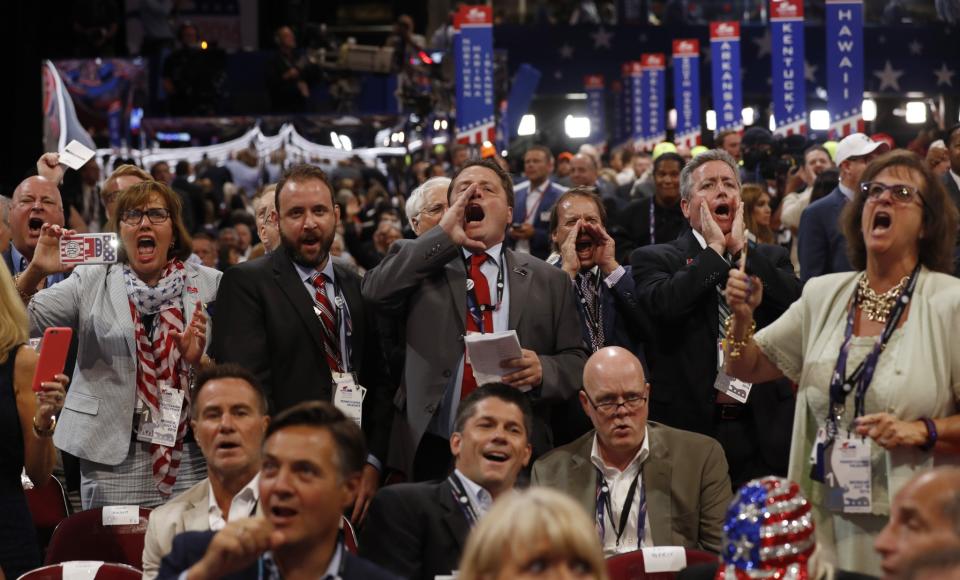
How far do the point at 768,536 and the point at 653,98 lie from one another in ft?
52.7

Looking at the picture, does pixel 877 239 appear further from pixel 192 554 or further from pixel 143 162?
pixel 143 162

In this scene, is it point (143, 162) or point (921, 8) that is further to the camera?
point (921, 8)

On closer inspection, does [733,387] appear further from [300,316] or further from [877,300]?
[300,316]

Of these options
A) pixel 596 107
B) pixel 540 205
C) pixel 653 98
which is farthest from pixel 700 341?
pixel 596 107

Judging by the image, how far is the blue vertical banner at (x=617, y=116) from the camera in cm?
2160

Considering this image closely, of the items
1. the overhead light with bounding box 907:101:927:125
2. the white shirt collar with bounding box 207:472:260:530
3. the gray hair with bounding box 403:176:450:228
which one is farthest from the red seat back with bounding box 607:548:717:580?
the overhead light with bounding box 907:101:927:125

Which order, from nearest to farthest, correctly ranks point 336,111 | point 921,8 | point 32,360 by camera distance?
point 32,360 → point 336,111 → point 921,8

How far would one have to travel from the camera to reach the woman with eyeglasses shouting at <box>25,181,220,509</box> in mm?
4598

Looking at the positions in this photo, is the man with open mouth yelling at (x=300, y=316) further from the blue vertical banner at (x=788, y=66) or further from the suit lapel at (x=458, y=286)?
the blue vertical banner at (x=788, y=66)

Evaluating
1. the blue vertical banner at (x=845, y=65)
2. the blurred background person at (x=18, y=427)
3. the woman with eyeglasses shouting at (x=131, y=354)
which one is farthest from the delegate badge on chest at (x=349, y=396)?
the blue vertical banner at (x=845, y=65)

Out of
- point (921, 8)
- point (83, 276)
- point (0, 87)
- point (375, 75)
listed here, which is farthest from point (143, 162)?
point (921, 8)

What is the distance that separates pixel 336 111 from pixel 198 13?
392 cm

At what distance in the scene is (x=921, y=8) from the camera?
22359mm

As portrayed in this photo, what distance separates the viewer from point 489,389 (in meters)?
4.05
